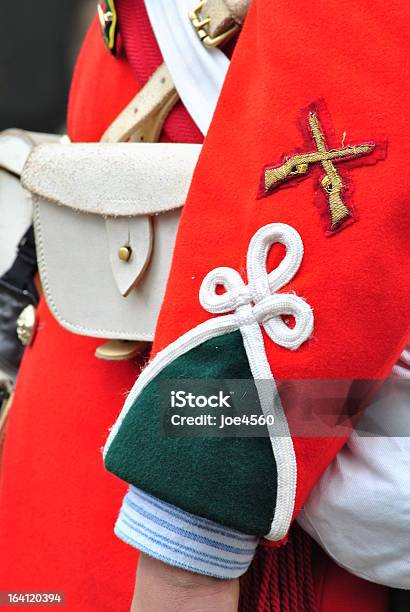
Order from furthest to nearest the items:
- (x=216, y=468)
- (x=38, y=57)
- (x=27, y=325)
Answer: (x=38, y=57) → (x=27, y=325) → (x=216, y=468)

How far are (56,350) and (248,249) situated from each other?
39 cm

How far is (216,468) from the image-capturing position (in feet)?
2.36

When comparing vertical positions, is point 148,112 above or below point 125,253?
above

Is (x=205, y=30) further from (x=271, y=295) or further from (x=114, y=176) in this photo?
(x=271, y=295)

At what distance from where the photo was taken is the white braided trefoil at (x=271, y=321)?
0.71 meters

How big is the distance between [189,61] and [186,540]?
46 cm

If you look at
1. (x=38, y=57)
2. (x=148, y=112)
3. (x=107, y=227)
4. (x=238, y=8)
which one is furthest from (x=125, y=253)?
(x=38, y=57)

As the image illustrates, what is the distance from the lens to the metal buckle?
0.89 metres

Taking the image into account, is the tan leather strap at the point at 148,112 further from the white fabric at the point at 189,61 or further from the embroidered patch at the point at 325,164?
the embroidered patch at the point at 325,164

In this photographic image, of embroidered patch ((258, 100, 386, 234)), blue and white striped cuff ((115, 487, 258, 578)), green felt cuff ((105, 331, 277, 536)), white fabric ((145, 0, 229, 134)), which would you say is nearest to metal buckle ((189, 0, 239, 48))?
white fabric ((145, 0, 229, 134))

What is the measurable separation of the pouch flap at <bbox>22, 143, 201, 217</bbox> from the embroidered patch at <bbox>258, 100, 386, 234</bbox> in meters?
0.20

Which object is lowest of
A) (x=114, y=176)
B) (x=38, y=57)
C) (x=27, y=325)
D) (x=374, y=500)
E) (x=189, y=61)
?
(x=38, y=57)

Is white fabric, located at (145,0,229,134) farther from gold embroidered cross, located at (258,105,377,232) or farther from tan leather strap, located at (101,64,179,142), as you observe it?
gold embroidered cross, located at (258,105,377,232)

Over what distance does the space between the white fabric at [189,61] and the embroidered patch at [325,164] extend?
0.19m
